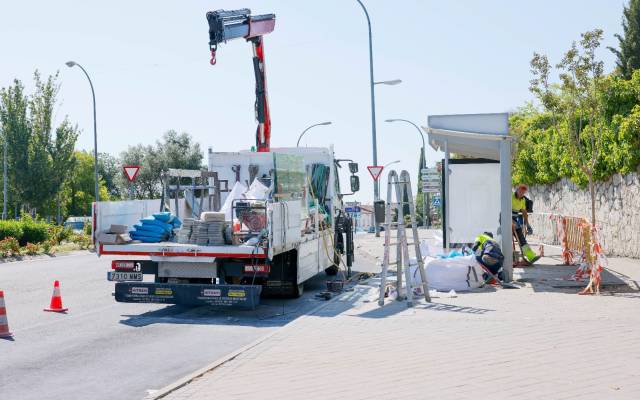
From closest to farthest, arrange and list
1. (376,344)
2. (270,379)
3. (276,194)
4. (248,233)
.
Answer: (270,379) → (376,344) → (248,233) → (276,194)

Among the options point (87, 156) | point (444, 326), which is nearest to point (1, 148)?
point (444, 326)

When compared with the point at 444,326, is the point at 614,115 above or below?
above

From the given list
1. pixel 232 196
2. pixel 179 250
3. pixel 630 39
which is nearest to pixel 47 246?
pixel 232 196

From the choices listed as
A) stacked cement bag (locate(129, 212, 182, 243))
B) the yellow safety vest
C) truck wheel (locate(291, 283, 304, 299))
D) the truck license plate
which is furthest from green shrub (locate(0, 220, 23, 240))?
the yellow safety vest

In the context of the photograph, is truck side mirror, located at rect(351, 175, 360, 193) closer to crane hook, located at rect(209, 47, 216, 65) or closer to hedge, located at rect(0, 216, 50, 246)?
crane hook, located at rect(209, 47, 216, 65)

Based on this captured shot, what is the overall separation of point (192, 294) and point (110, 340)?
1831 millimetres

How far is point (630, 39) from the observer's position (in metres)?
45.5

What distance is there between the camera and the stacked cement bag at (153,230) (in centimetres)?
1280

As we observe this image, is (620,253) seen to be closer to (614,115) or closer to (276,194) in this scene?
(614,115)

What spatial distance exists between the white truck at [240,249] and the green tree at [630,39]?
1376 inches

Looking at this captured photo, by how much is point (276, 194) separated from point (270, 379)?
268 inches

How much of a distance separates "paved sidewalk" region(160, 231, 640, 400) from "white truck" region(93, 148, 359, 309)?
1.33 metres

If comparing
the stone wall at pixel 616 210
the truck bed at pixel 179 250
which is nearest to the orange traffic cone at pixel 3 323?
the truck bed at pixel 179 250

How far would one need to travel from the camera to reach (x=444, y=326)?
9.82m
